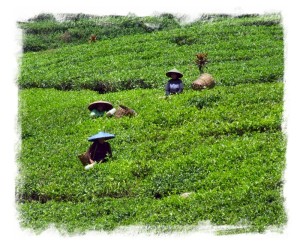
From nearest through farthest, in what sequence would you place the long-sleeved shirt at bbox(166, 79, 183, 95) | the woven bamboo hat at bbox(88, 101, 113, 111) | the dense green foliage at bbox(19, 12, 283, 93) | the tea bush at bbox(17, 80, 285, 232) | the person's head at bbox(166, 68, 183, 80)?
the tea bush at bbox(17, 80, 285, 232)
the woven bamboo hat at bbox(88, 101, 113, 111)
the person's head at bbox(166, 68, 183, 80)
the long-sleeved shirt at bbox(166, 79, 183, 95)
the dense green foliage at bbox(19, 12, 283, 93)

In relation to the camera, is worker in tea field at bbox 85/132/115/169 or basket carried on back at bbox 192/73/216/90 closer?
worker in tea field at bbox 85/132/115/169

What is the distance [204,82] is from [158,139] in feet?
15.8

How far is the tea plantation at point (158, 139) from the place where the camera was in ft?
42.3

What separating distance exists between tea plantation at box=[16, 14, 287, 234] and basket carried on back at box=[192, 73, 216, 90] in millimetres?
399

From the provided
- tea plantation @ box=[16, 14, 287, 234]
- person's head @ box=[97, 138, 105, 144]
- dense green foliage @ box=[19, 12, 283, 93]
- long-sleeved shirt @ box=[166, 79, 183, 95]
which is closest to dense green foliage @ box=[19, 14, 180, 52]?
dense green foliage @ box=[19, 12, 283, 93]

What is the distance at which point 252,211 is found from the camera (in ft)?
40.0

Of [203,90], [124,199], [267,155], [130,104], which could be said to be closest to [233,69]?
[203,90]

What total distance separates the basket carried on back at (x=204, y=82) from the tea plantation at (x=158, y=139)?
40 cm

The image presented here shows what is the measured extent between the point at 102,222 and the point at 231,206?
9.32 ft

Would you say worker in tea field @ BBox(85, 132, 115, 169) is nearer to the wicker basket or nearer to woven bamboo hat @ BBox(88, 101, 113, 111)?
the wicker basket

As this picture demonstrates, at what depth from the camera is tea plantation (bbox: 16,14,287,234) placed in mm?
12883

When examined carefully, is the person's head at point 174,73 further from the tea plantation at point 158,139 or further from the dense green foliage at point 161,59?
the dense green foliage at point 161,59

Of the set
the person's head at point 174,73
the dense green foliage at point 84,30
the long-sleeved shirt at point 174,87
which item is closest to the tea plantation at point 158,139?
the long-sleeved shirt at point 174,87

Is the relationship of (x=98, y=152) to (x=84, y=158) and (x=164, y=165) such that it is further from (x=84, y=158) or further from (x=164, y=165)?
(x=164, y=165)
